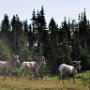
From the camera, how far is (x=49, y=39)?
128 meters

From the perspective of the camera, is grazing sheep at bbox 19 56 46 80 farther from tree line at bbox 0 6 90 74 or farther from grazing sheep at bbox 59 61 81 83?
tree line at bbox 0 6 90 74

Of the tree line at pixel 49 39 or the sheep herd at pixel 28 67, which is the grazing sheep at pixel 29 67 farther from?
the tree line at pixel 49 39

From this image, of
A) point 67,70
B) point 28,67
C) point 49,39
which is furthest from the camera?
point 49,39

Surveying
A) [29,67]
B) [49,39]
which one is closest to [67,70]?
[29,67]

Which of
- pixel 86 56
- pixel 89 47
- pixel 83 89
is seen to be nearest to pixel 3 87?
pixel 83 89

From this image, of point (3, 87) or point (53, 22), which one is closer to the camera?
point (3, 87)

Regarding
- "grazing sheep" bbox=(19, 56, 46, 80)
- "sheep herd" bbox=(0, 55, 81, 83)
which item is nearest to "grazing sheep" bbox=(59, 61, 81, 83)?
"sheep herd" bbox=(0, 55, 81, 83)

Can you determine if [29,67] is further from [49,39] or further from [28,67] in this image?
[49,39]

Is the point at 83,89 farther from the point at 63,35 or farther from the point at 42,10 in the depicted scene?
the point at 42,10

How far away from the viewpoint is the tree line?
10973 cm

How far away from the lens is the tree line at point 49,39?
4320 inches

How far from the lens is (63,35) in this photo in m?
137

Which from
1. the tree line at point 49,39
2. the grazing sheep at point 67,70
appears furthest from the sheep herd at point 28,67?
the tree line at point 49,39

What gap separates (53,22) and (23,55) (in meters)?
47.7
